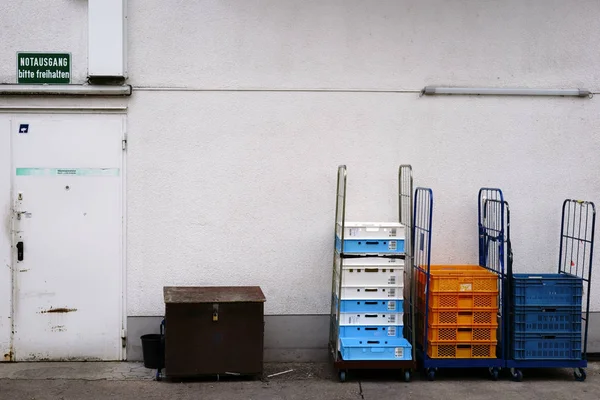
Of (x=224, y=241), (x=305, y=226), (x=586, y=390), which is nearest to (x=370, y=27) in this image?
(x=305, y=226)

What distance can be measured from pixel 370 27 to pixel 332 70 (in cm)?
63

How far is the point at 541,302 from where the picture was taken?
6.50 metres

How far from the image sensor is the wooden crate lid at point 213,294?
6.32 meters

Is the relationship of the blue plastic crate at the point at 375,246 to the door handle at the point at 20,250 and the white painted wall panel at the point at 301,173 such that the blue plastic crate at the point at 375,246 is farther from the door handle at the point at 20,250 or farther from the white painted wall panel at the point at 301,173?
the door handle at the point at 20,250

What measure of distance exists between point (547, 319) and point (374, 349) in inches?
70.9

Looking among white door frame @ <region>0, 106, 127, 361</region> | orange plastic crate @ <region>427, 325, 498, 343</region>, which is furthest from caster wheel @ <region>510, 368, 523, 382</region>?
white door frame @ <region>0, 106, 127, 361</region>

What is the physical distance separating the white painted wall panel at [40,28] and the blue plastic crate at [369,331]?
13.4 ft

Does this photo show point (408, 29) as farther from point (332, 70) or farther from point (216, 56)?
point (216, 56)

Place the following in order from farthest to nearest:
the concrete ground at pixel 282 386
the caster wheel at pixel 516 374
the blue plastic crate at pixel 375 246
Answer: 1. the caster wheel at pixel 516 374
2. the blue plastic crate at pixel 375 246
3. the concrete ground at pixel 282 386

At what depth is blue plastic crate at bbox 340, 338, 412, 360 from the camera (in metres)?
6.30

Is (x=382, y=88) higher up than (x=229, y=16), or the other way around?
(x=229, y=16)

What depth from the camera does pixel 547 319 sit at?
652 centimetres

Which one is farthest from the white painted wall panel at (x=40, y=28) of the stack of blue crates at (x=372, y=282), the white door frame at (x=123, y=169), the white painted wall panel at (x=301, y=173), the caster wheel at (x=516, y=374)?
the caster wheel at (x=516, y=374)

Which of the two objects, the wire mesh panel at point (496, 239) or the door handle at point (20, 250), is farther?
the door handle at point (20, 250)
